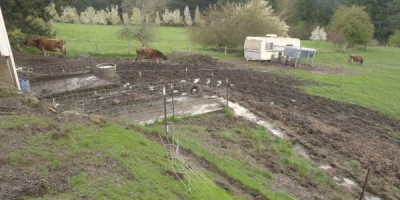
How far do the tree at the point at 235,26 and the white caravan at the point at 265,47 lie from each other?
4.60m

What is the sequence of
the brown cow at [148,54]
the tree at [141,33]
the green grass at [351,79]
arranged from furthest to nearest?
the tree at [141,33] < the brown cow at [148,54] < the green grass at [351,79]

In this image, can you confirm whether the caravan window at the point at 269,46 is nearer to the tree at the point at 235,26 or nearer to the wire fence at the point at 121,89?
the tree at the point at 235,26

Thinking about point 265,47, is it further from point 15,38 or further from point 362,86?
point 15,38

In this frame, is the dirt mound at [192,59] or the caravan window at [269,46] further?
the caravan window at [269,46]

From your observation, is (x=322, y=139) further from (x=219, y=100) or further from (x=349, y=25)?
(x=349, y=25)

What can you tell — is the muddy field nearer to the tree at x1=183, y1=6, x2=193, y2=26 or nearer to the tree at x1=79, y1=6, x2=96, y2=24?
the tree at x1=79, y1=6, x2=96, y2=24

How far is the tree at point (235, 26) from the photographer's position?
1586 inches

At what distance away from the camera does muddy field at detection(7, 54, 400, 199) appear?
42.9 ft

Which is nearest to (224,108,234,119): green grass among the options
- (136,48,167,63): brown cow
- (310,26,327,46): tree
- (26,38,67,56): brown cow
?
(136,48,167,63): brown cow

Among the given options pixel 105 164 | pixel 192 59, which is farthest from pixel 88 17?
pixel 105 164

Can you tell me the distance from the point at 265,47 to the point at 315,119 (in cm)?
1808

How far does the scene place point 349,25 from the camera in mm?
53312

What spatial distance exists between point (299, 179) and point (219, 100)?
7214 mm

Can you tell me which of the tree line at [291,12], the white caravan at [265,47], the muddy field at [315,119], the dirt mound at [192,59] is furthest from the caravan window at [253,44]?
the tree line at [291,12]
